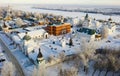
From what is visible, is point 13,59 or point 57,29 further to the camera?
point 57,29

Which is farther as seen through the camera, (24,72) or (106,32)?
(106,32)

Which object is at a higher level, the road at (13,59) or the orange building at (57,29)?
the orange building at (57,29)

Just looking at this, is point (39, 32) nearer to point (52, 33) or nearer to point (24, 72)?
point (52, 33)

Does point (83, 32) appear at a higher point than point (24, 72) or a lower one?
higher

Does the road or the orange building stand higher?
the orange building

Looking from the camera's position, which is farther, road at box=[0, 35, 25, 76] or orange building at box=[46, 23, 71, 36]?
orange building at box=[46, 23, 71, 36]

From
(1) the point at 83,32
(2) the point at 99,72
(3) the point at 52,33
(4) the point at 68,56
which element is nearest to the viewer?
(2) the point at 99,72

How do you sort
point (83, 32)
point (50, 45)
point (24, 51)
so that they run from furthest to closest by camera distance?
point (83, 32), point (50, 45), point (24, 51)

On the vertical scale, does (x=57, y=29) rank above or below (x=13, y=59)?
above

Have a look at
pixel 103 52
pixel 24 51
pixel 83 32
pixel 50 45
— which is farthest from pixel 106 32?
pixel 24 51

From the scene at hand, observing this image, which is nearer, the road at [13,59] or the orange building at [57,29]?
the road at [13,59]

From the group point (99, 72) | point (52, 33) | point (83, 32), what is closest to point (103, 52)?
point (99, 72)
